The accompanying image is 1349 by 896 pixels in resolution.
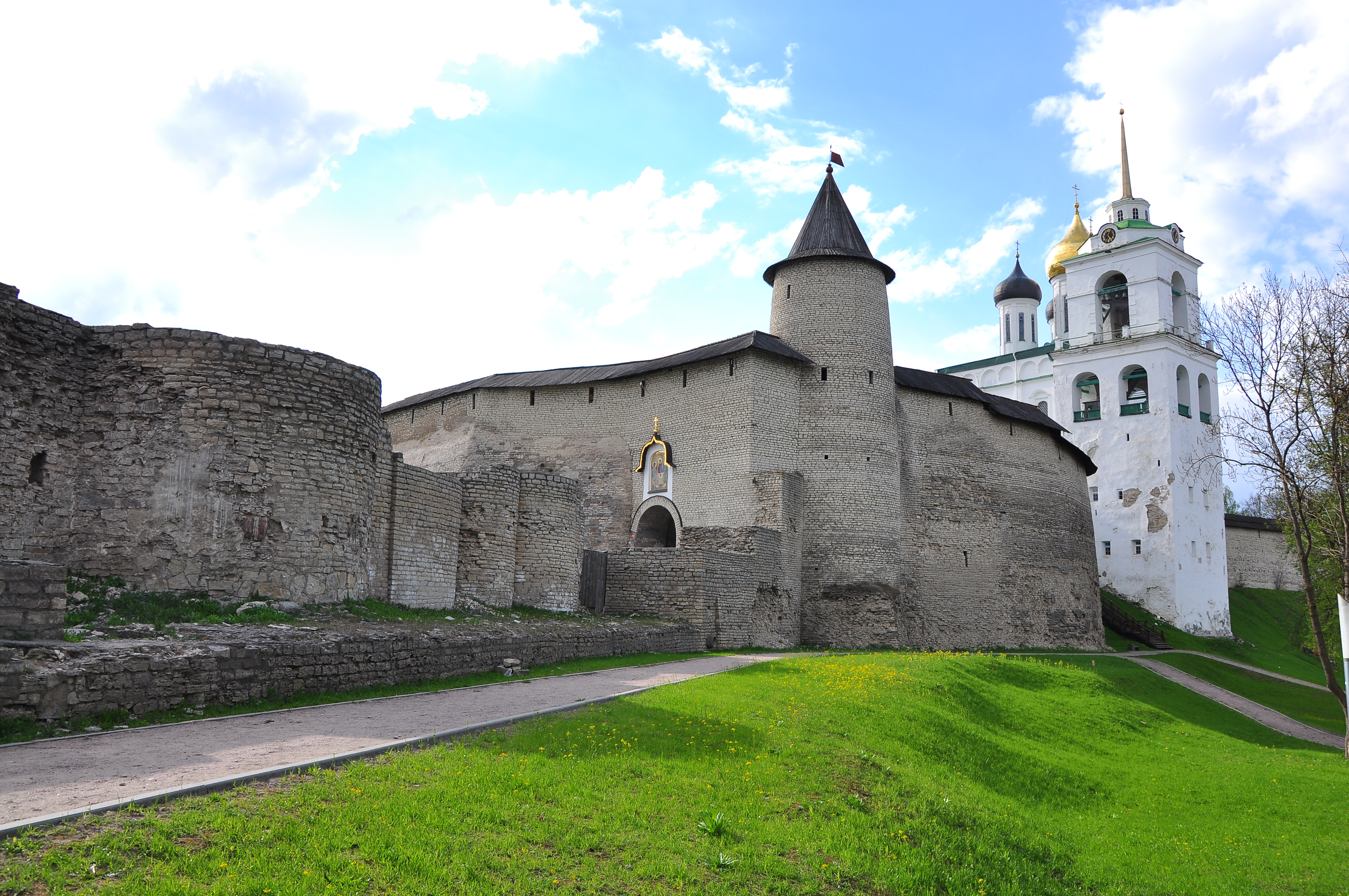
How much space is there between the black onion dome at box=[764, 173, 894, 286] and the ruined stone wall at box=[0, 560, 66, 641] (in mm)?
22184

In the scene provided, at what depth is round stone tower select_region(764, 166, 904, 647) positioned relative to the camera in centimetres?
2450

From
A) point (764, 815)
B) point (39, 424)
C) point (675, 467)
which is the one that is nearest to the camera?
point (764, 815)

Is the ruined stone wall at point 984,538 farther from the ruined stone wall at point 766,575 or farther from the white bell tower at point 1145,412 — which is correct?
the white bell tower at point 1145,412

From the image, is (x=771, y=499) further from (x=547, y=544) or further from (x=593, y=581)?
(x=547, y=544)

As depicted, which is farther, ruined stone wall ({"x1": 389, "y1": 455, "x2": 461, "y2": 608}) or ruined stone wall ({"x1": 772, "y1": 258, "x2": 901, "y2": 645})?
ruined stone wall ({"x1": 772, "y1": 258, "x2": 901, "y2": 645})

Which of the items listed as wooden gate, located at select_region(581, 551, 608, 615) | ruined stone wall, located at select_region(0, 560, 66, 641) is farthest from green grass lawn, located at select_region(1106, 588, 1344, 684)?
ruined stone wall, located at select_region(0, 560, 66, 641)

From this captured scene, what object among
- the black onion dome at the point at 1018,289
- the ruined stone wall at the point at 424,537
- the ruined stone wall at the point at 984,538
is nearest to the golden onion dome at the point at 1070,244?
the black onion dome at the point at 1018,289

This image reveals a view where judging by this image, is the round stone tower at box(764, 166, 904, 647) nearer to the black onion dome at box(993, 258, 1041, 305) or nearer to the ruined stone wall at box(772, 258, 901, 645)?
the ruined stone wall at box(772, 258, 901, 645)

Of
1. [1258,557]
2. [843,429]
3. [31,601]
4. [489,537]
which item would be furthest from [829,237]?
[1258,557]

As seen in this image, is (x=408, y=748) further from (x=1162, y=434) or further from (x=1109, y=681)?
(x=1162, y=434)

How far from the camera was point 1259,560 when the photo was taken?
49.5 meters

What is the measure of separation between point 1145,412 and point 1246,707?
2181cm

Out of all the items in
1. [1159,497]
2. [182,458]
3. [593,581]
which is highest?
[1159,497]

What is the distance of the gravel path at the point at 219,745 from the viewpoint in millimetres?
5426
